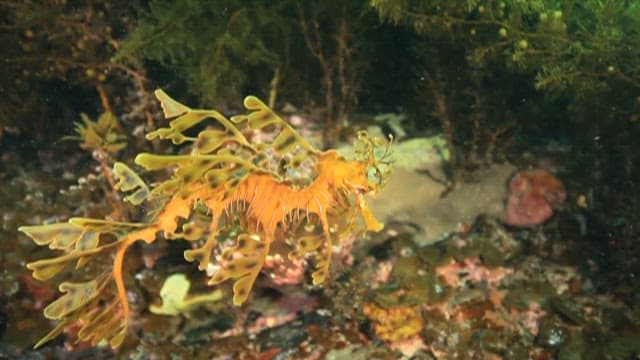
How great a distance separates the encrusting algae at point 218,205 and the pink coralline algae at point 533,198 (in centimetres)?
257

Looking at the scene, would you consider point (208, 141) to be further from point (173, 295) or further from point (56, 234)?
point (173, 295)

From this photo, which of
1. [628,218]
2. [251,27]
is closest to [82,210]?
[251,27]

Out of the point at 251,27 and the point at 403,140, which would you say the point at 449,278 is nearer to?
the point at 403,140

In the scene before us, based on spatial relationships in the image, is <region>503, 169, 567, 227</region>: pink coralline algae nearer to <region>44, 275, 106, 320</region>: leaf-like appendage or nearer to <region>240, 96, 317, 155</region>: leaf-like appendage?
<region>240, 96, 317, 155</region>: leaf-like appendage

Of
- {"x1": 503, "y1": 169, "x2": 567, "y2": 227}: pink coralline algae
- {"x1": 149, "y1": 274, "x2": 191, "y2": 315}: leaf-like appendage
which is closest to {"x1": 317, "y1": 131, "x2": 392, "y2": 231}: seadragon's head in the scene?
{"x1": 149, "y1": 274, "x2": 191, "y2": 315}: leaf-like appendage

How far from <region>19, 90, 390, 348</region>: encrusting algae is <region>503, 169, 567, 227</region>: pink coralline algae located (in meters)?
2.57

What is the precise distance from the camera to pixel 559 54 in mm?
3963

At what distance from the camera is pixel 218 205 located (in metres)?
2.52

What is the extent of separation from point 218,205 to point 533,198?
3366 mm

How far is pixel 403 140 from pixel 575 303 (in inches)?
100

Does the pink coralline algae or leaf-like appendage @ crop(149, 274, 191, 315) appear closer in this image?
leaf-like appendage @ crop(149, 274, 191, 315)

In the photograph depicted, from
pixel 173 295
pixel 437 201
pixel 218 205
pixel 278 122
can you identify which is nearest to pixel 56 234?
pixel 218 205

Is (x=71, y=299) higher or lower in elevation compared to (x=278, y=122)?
lower

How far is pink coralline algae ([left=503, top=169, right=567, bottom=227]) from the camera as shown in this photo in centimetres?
462
